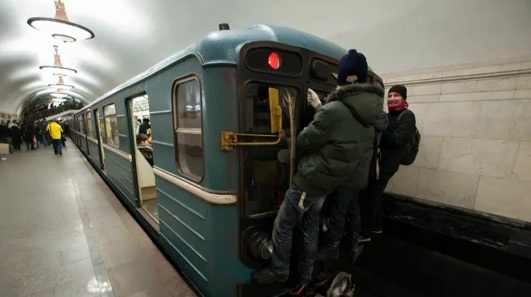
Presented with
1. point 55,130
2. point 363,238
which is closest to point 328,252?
point 363,238

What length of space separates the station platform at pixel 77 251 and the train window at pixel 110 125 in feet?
4.17

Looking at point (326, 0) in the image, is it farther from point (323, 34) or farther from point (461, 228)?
point (461, 228)

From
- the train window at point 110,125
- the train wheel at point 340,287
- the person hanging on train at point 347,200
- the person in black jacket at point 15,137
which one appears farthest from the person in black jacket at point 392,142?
the person in black jacket at point 15,137

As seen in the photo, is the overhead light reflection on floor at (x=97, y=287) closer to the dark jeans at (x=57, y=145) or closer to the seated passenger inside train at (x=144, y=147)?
the seated passenger inside train at (x=144, y=147)

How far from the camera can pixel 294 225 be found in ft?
5.82

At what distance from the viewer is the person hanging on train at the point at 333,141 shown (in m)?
1.59

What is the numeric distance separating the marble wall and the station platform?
327 cm

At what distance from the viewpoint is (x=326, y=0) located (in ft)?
12.6

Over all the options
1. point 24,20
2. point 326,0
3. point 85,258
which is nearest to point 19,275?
point 85,258

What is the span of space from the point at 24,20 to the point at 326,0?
905 centimetres

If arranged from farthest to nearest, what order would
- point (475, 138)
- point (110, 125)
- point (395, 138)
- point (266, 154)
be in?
point (110, 125)
point (475, 138)
point (395, 138)
point (266, 154)

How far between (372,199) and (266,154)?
1389mm

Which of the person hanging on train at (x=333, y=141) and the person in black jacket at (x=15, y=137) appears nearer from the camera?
the person hanging on train at (x=333, y=141)

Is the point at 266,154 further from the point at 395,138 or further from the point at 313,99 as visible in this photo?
the point at 395,138
